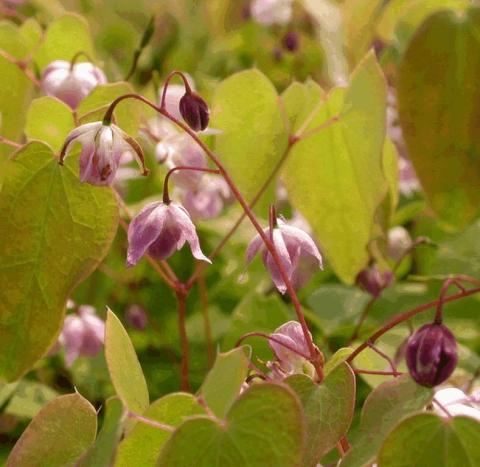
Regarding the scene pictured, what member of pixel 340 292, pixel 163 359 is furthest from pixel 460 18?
pixel 163 359

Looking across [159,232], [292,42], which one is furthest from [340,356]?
[292,42]

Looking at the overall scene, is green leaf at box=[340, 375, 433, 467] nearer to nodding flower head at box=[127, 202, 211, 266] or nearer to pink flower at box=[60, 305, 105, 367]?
nodding flower head at box=[127, 202, 211, 266]

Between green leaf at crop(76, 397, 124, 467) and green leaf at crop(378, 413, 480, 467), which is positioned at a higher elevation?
green leaf at crop(378, 413, 480, 467)

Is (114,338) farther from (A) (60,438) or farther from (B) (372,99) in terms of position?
(B) (372,99)

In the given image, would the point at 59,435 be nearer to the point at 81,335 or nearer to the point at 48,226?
the point at 48,226

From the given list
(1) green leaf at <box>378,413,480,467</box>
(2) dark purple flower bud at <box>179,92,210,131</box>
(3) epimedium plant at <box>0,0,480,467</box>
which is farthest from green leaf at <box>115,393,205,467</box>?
(2) dark purple flower bud at <box>179,92,210,131</box>
